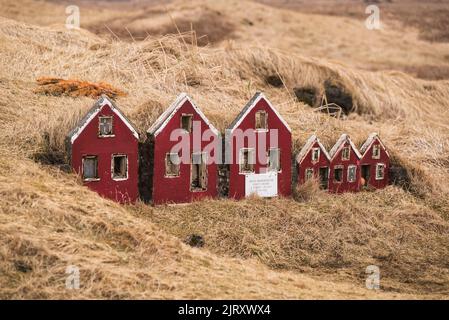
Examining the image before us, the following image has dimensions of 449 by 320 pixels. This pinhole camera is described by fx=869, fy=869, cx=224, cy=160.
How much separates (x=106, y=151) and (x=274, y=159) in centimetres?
442

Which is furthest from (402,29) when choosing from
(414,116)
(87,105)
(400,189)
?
(87,105)

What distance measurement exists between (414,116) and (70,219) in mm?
18739

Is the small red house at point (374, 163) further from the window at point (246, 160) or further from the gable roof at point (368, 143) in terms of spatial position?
the window at point (246, 160)

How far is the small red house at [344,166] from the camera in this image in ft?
73.4

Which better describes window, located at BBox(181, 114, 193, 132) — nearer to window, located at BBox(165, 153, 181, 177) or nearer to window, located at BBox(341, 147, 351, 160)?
window, located at BBox(165, 153, 181, 177)

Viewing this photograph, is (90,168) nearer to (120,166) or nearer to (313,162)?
(120,166)

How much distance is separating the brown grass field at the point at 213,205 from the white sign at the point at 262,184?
0.35 m

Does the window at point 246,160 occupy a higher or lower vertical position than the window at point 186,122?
lower

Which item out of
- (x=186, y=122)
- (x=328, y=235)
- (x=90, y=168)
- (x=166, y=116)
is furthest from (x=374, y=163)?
(x=90, y=168)

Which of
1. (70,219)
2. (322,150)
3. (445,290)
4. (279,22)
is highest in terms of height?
(279,22)

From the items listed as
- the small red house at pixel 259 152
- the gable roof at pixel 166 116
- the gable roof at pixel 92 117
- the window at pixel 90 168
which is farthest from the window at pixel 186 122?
the window at pixel 90 168

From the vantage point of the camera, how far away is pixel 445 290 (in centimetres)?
1647

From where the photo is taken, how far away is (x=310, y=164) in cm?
2183

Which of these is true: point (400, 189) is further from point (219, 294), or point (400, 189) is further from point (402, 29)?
point (402, 29)
